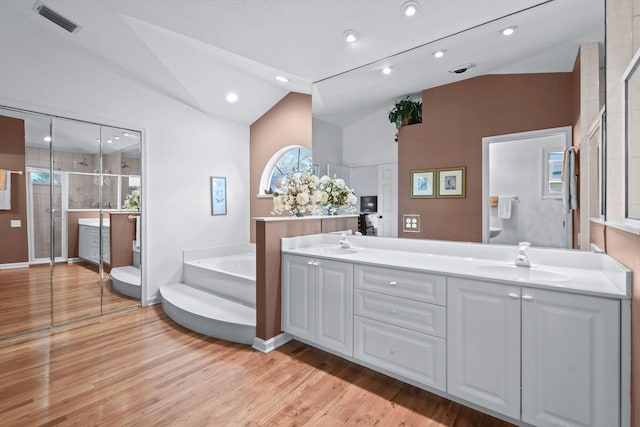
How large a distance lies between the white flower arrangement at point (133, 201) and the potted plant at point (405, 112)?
9.73 ft

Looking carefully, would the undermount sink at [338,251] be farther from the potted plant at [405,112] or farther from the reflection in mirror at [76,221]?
A: the reflection in mirror at [76,221]

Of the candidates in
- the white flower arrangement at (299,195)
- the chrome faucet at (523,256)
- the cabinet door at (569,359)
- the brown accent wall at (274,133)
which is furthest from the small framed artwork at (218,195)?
the cabinet door at (569,359)

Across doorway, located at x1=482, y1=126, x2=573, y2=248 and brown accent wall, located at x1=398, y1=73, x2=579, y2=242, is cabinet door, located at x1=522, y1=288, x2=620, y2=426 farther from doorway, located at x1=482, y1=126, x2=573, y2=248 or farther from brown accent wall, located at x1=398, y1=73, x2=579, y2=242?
brown accent wall, located at x1=398, y1=73, x2=579, y2=242

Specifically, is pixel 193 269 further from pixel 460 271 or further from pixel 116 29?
pixel 460 271

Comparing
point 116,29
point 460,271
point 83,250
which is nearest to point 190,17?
point 116,29

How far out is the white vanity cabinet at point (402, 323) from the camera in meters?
1.81

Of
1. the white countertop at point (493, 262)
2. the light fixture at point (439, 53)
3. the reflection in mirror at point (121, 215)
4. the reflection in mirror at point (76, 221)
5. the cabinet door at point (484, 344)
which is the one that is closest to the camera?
the white countertop at point (493, 262)

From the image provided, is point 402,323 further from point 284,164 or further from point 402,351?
point 284,164

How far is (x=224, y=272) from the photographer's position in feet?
11.5

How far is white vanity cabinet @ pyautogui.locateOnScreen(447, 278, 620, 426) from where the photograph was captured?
1.34m

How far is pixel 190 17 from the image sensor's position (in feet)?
8.56

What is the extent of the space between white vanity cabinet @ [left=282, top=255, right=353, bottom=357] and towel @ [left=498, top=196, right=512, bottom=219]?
1095 mm

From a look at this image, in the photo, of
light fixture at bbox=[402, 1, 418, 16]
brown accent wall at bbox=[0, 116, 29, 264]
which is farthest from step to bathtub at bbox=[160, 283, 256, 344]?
light fixture at bbox=[402, 1, 418, 16]

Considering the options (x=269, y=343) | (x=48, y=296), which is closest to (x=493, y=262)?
(x=269, y=343)
